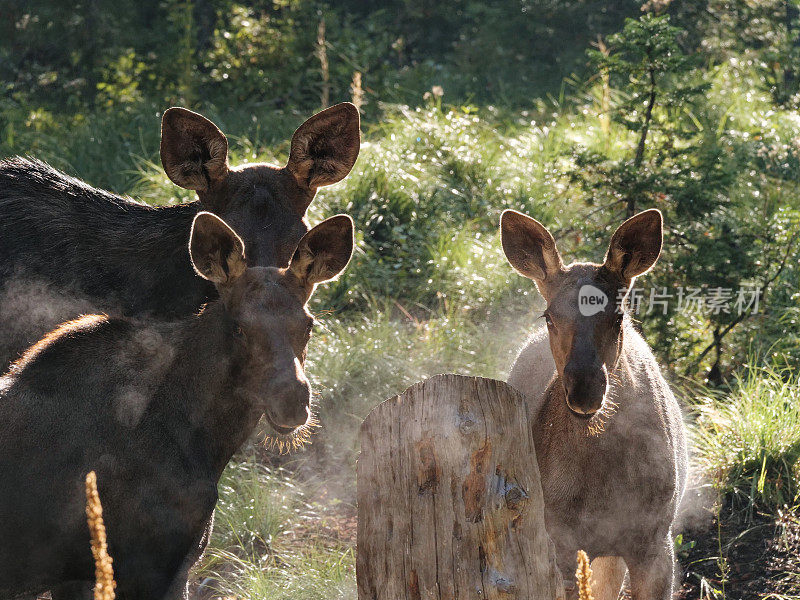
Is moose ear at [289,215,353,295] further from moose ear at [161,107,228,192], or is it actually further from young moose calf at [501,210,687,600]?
moose ear at [161,107,228,192]

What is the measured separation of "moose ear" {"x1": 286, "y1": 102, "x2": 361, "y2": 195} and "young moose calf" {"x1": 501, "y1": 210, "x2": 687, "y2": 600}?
1.15 m

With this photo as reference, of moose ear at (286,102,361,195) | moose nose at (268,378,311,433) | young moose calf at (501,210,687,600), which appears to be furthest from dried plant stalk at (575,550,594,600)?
moose ear at (286,102,361,195)

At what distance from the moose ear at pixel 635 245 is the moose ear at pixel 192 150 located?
209 centimetres

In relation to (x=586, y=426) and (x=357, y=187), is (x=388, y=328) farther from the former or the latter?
(x=586, y=426)

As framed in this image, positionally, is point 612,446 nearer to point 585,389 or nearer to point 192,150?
point 585,389

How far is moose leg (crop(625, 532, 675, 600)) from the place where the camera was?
16.4ft

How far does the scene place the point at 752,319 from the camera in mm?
8969

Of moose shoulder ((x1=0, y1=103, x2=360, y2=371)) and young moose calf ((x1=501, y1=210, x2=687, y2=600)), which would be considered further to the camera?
moose shoulder ((x1=0, y1=103, x2=360, y2=371))

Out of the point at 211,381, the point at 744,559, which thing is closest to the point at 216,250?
the point at 211,381

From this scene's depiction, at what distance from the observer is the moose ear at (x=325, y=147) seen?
18.7ft

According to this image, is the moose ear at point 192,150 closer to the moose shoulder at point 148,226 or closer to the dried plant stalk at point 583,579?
the moose shoulder at point 148,226

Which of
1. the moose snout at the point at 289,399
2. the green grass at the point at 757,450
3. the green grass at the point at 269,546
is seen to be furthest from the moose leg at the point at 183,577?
the green grass at the point at 757,450

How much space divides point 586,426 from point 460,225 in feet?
19.2

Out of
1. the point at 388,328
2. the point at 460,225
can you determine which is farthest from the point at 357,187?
the point at 388,328
